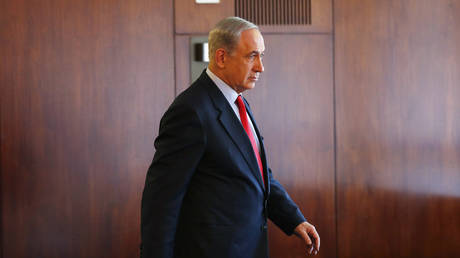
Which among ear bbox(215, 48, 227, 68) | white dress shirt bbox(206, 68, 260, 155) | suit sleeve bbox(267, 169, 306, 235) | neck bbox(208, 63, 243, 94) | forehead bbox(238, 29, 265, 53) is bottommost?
suit sleeve bbox(267, 169, 306, 235)

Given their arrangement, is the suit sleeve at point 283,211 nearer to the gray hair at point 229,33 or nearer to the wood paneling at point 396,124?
the gray hair at point 229,33

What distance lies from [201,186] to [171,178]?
130 millimetres

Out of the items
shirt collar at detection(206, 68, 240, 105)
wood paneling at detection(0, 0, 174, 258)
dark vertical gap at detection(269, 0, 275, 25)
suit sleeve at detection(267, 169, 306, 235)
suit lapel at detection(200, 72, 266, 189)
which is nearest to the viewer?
suit lapel at detection(200, 72, 266, 189)

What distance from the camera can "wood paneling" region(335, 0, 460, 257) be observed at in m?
3.73

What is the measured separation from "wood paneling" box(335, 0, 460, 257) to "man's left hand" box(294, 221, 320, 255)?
1.93 m

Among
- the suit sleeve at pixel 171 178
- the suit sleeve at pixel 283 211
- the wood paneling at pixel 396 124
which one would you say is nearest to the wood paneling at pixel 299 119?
the wood paneling at pixel 396 124

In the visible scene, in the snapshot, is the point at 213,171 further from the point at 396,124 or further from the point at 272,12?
the point at 396,124

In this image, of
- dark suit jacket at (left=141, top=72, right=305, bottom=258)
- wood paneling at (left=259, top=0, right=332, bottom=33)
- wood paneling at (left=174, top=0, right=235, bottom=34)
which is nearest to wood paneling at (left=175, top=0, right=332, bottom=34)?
wood paneling at (left=174, top=0, right=235, bottom=34)

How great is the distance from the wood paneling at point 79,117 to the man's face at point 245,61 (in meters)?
1.95

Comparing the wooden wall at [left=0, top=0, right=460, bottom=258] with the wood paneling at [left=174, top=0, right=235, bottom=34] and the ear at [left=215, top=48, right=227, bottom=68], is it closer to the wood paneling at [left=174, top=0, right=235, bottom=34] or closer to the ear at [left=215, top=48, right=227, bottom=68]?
the wood paneling at [left=174, top=0, right=235, bottom=34]

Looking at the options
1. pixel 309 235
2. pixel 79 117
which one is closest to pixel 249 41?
pixel 309 235

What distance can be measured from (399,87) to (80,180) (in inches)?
110

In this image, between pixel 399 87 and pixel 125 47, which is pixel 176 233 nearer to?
pixel 125 47

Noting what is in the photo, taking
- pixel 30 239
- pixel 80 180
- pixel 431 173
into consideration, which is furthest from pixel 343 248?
pixel 30 239
